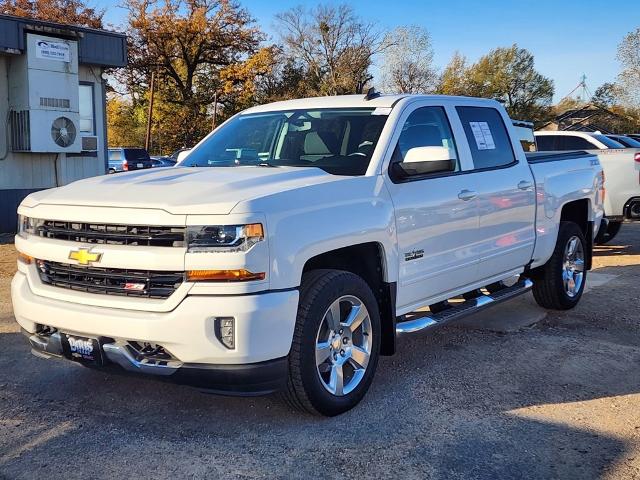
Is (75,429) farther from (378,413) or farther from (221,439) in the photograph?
(378,413)

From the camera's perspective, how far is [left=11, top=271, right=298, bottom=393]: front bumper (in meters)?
3.31

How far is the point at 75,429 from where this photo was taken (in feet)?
12.4

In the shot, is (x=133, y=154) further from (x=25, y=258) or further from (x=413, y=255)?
(x=413, y=255)

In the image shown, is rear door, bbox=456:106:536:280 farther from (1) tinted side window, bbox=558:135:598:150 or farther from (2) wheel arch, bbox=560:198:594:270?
(1) tinted side window, bbox=558:135:598:150

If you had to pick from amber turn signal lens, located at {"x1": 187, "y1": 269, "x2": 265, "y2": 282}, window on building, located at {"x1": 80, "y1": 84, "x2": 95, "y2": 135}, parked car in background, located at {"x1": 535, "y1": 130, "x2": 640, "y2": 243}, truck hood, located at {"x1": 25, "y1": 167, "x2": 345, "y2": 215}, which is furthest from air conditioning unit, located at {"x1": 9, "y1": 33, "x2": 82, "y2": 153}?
amber turn signal lens, located at {"x1": 187, "y1": 269, "x2": 265, "y2": 282}

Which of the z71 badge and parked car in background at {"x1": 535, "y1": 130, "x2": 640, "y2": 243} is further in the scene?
parked car in background at {"x1": 535, "y1": 130, "x2": 640, "y2": 243}

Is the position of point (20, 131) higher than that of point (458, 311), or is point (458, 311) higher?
point (20, 131)

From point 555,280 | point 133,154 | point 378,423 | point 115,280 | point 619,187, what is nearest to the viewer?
point 115,280

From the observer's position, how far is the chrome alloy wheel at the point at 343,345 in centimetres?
388

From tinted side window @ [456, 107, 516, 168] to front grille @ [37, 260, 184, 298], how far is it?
280 centimetres

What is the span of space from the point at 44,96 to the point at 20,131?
0.75 m

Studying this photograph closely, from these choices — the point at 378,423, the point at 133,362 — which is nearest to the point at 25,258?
the point at 133,362

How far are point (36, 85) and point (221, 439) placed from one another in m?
9.89

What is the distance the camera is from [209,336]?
10.9 ft
